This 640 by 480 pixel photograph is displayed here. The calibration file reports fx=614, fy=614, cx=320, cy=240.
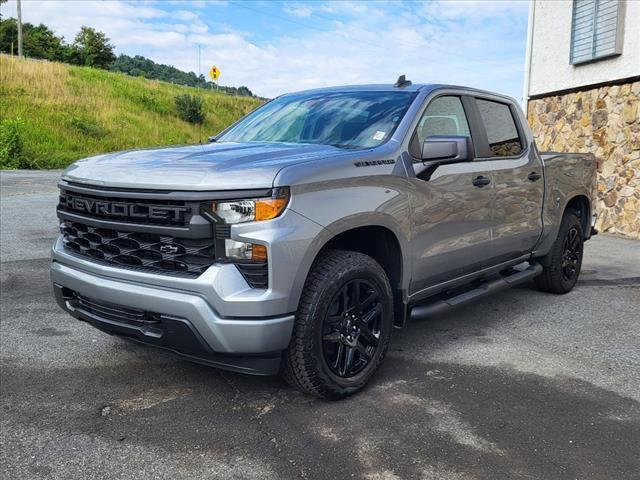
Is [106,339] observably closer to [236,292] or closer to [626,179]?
[236,292]

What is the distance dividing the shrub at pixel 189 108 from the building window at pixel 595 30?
2832 cm

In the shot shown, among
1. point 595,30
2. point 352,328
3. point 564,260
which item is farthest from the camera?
point 595,30

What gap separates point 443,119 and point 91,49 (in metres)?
54.6

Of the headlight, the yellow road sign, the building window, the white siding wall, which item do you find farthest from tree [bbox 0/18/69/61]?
the headlight

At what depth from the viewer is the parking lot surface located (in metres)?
2.81

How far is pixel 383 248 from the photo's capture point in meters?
3.84

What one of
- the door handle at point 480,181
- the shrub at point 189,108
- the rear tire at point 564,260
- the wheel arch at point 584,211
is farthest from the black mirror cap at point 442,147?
the shrub at point 189,108

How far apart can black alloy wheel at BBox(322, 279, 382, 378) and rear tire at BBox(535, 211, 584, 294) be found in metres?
2.87

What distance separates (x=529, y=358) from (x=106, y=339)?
3.04 m

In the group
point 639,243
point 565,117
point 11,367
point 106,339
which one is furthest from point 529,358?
point 565,117

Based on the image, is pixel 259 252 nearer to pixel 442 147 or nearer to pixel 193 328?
pixel 193 328

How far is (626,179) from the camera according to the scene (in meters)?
10.3

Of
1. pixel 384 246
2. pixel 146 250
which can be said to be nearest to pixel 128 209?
pixel 146 250

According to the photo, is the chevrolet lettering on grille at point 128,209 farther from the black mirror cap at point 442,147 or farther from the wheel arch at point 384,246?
the black mirror cap at point 442,147
